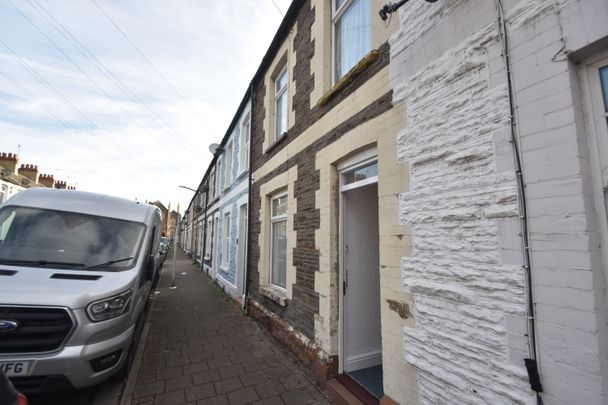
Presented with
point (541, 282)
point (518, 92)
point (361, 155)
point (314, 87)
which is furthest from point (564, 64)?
point (314, 87)

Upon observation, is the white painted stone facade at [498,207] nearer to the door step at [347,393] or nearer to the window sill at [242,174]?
the door step at [347,393]

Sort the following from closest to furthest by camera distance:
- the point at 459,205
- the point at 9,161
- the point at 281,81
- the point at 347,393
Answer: the point at 459,205, the point at 347,393, the point at 281,81, the point at 9,161

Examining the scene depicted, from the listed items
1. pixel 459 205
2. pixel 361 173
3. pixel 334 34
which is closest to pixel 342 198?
pixel 361 173

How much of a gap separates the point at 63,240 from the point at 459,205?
188 inches

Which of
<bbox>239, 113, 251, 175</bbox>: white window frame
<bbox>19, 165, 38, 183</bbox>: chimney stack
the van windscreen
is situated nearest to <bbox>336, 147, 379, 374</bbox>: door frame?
the van windscreen

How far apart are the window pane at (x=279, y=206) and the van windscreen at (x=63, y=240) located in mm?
2738

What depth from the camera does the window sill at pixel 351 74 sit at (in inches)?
133

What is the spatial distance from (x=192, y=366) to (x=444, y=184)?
14.3 ft

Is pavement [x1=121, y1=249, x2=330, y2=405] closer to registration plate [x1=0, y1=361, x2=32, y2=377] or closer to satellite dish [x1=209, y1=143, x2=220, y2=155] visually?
registration plate [x1=0, y1=361, x2=32, y2=377]

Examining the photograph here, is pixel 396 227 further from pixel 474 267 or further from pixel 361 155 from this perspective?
pixel 361 155

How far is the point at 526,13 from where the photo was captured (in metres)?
1.91

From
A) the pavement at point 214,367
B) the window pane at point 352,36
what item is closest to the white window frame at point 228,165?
the pavement at point 214,367

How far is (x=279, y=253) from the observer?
6.22 m

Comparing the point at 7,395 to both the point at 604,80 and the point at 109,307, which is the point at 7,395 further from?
the point at 604,80
